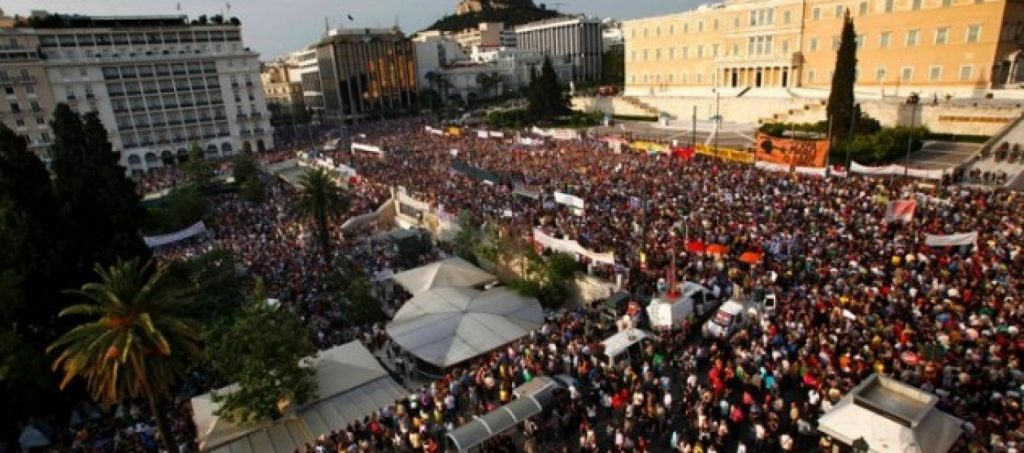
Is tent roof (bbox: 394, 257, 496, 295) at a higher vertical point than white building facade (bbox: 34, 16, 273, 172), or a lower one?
lower

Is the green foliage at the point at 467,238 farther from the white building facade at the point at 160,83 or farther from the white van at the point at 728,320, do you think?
the white building facade at the point at 160,83

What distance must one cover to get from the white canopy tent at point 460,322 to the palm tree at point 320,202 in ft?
34.0

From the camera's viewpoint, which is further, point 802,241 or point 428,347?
point 802,241

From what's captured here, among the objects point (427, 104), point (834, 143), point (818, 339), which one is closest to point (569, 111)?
point (834, 143)

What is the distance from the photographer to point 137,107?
3110 inches

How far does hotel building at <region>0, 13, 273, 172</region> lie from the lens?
7219cm

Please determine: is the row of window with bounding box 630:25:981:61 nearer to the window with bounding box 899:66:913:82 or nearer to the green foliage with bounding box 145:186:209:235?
the window with bounding box 899:66:913:82

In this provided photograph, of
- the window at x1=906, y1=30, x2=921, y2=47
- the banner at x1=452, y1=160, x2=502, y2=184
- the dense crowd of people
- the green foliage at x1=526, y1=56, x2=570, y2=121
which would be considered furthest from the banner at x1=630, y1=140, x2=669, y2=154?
the green foliage at x1=526, y1=56, x2=570, y2=121

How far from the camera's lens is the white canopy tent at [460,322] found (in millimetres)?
19938

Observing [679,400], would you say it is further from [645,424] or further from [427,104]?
[427,104]

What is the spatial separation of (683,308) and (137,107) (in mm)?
85475

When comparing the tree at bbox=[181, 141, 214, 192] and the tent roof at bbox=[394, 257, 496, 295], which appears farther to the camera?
the tree at bbox=[181, 141, 214, 192]

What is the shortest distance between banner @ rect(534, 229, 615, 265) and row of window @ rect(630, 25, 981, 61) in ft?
140

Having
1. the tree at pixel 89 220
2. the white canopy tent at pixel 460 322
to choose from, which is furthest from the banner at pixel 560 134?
the tree at pixel 89 220
